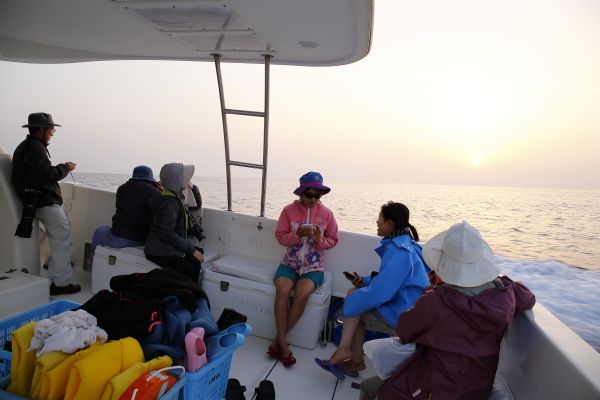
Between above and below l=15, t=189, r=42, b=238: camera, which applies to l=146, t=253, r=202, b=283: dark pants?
below

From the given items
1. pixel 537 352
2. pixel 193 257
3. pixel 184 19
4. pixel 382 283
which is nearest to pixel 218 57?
pixel 184 19

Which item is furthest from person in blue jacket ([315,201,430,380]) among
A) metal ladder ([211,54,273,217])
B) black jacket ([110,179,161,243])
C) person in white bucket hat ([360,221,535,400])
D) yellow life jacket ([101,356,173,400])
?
black jacket ([110,179,161,243])

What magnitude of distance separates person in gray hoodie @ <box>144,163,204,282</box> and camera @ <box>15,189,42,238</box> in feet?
3.46

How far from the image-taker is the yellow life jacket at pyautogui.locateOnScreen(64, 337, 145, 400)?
3.53 ft

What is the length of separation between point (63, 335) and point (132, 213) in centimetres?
225

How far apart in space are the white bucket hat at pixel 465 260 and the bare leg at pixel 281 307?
4.61 ft

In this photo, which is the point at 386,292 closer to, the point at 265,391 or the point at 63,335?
the point at 265,391

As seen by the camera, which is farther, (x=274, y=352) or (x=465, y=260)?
(x=274, y=352)

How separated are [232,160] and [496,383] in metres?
2.79

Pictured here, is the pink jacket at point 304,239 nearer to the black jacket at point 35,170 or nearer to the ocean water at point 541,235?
the ocean water at point 541,235

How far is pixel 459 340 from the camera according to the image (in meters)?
1.37

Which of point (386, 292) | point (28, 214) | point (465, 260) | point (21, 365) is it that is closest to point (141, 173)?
point (28, 214)

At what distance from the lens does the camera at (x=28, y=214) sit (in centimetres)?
307

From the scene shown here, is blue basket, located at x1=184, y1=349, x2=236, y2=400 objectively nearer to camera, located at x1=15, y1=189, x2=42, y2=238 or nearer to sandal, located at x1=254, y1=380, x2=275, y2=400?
sandal, located at x1=254, y1=380, x2=275, y2=400
